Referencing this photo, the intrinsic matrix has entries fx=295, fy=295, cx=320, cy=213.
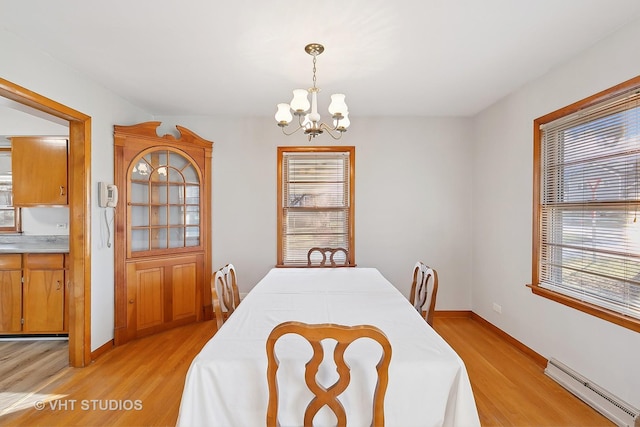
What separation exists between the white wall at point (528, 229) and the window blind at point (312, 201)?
66.5 inches

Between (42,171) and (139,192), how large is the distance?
989 mm

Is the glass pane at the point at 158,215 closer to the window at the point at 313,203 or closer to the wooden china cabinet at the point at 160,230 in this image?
the wooden china cabinet at the point at 160,230

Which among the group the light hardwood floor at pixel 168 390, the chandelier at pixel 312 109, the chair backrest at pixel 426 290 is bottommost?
the light hardwood floor at pixel 168 390

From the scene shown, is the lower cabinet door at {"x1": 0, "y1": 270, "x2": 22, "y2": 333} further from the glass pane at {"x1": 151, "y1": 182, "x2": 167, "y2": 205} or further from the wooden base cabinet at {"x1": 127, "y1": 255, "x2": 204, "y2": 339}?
the glass pane at {"x1": 151, "y1": 182, "x2": 167, "y2": 205}

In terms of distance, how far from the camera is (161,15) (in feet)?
6.08

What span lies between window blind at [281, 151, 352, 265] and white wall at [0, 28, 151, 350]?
6.21 feet

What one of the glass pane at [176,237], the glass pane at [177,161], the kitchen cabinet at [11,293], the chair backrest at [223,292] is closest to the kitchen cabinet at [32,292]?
the kitchen cabinet at [11,293]

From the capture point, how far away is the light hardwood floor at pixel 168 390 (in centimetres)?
195

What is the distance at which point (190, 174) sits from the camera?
365 centimetres

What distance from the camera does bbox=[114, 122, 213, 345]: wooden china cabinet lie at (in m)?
3.12

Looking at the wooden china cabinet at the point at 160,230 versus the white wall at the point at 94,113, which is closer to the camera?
the white wall at the point at 94,113

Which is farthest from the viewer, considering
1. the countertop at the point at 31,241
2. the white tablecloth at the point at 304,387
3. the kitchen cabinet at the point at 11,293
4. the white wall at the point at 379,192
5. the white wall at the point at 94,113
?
the white wall at the point at 379,192

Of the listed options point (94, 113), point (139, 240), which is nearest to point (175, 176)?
point (139, 240)

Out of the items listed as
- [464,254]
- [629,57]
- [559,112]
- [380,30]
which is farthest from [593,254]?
[380,30]
